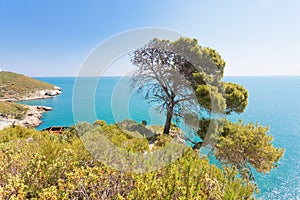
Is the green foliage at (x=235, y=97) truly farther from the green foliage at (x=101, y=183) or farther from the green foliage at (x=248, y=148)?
the green foliage at (x=101, y=183)

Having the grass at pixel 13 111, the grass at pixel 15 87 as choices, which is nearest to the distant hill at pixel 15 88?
the grass at pixel 15 87

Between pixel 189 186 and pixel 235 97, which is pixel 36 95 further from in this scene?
pixel 189 186

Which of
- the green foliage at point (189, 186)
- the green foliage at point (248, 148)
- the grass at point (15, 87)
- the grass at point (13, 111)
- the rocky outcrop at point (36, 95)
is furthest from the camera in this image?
the grass at point (15, 87)

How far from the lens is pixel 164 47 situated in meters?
9.27

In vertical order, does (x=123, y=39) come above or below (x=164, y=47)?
below

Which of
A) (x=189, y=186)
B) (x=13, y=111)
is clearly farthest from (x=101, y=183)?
(x=13, y=111)

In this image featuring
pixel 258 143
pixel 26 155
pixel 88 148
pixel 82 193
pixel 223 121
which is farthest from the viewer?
pixel 223 121

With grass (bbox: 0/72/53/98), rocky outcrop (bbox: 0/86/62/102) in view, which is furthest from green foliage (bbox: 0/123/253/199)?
grass (bbox: 0/72/53/98)

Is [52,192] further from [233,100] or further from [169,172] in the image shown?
[233,100]

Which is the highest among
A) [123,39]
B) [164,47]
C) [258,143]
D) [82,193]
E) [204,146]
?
[164,47]

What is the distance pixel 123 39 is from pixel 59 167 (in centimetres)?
447

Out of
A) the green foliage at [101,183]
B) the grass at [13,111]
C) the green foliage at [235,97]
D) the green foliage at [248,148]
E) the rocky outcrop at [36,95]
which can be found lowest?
the grass at [13,111]

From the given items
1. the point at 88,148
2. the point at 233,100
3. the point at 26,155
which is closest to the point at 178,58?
the point at 233,100

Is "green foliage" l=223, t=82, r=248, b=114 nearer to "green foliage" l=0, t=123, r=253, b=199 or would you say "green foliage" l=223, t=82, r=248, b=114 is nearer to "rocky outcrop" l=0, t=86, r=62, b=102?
"green foliage" l=0, t=123, r=253, b=199
